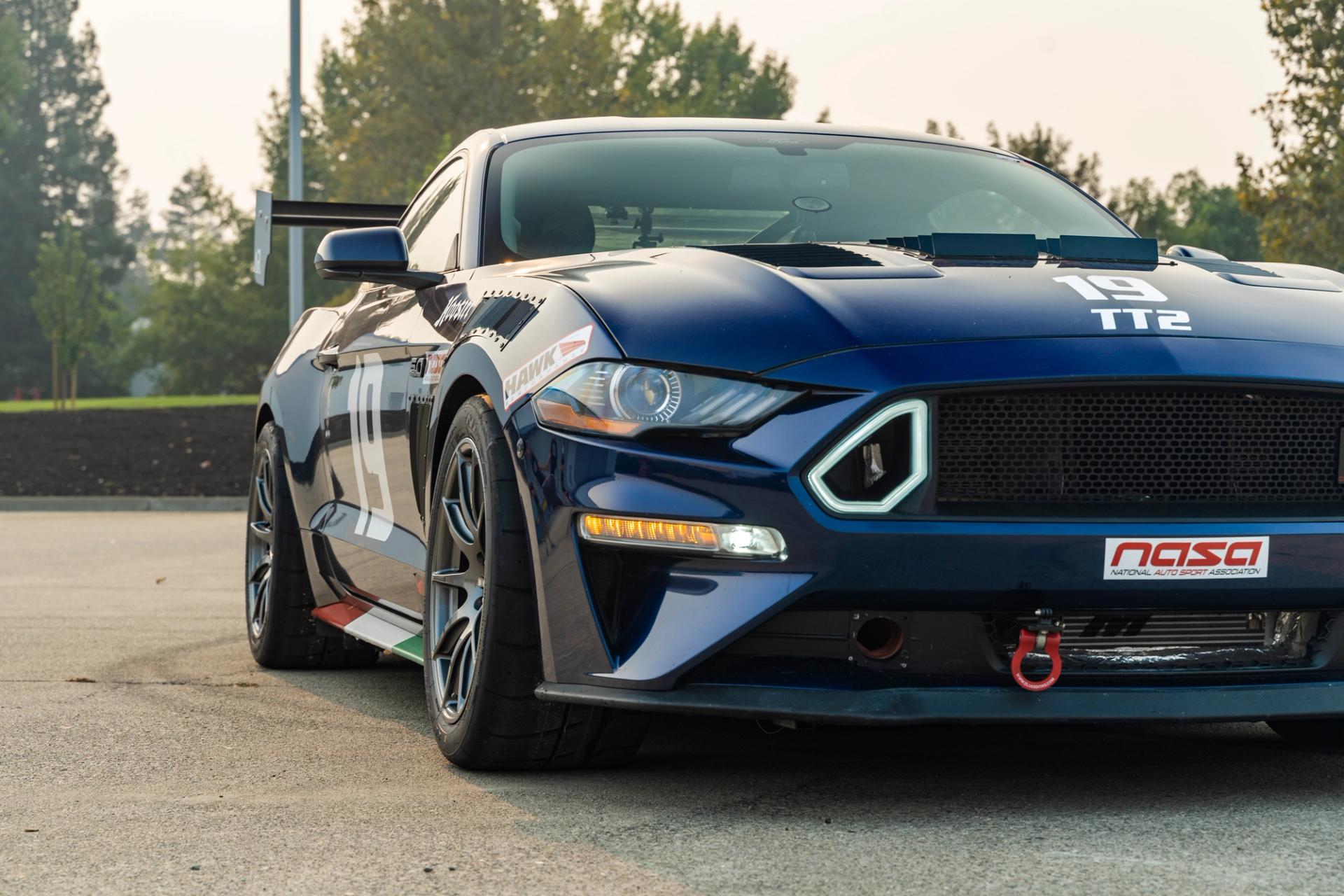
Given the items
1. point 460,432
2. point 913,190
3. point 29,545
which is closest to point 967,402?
point 460,432

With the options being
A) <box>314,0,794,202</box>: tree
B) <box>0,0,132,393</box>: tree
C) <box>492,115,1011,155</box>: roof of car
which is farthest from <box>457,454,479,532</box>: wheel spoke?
<box>0,0,132,393</box>: tree

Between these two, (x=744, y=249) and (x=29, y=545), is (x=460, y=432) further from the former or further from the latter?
(x=29, y=545)

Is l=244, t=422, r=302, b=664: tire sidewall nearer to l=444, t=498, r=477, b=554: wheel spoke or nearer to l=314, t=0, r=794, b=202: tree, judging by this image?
l=444, t=498, r=477, b=554: wheel spoke

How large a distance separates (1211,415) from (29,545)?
1041 centimetres

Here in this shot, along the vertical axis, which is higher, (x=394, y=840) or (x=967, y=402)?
(x=967, y=402)

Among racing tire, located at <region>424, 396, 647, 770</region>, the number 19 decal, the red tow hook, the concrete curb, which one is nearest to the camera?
the red tow hook

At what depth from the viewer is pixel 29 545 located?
41.0ft

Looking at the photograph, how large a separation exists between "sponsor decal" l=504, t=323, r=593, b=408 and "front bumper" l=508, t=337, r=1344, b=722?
19 centimetres

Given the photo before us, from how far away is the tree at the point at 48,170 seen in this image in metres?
91.1

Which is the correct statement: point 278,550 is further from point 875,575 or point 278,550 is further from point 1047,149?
point 1047,149

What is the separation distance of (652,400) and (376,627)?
1.94m

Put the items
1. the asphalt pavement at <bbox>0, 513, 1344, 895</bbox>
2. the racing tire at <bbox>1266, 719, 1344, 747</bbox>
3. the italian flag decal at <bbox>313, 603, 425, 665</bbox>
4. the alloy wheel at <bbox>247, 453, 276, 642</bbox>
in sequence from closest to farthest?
the asphalt pavement at <bbox>0, 513, 1344, 895</bbox>
the racing tire at <bbox>1266, 719, 1344, 747</bbox>
the italian flag decal at <bbox>313, 603, 425, 665</bbox>
the alloy wheel at <bbox>247, 453, 276, 642</bbox>

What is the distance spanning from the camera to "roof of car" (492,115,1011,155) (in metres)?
5.44

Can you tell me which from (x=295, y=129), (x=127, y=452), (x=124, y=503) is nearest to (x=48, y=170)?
(x=295, y=129)
